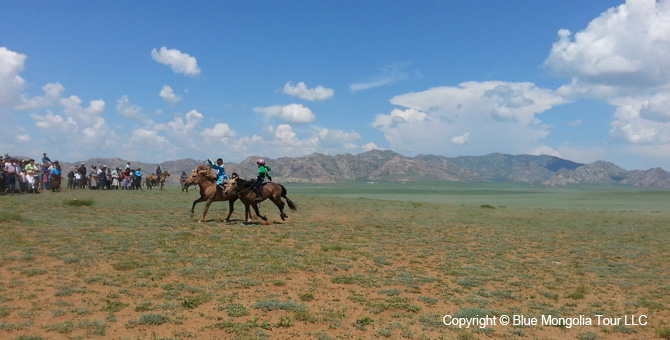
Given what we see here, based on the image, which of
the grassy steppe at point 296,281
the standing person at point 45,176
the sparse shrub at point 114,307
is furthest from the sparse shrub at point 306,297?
the standing person at point 45,176

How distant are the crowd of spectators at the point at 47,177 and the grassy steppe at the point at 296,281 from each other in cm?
1222

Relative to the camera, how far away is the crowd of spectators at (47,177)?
29047mm

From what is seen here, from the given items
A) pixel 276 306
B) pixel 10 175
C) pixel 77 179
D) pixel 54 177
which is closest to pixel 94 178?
pixel 77 179

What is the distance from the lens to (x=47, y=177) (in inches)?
1417

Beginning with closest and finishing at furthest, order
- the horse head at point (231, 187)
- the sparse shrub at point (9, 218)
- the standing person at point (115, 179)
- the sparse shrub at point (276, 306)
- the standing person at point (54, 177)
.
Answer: the sparse shrub at point (276, 306)
the sparse shrub at point (9, 218)
the horse head at point (231, 187)
the standing person at point (54, 177)
the standing person at point (115, 179)

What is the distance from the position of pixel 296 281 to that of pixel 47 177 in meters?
36.0

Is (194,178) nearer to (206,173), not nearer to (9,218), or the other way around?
(206,173)

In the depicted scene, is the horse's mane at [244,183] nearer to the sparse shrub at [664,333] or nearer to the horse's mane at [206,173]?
the horse's mane at [206,173]

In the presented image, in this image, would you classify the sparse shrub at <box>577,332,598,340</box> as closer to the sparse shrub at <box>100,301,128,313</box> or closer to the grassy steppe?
the grassy steppe

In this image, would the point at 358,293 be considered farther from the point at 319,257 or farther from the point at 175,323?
the point at 175,323

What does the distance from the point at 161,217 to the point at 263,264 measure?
12154 mm

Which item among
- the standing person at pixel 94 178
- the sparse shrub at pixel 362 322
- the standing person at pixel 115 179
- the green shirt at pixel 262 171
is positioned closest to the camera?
the sparse shrub at pixel 362 322

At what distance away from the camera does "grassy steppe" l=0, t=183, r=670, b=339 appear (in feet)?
26.6

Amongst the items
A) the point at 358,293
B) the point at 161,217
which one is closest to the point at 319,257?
the point at 358,293
